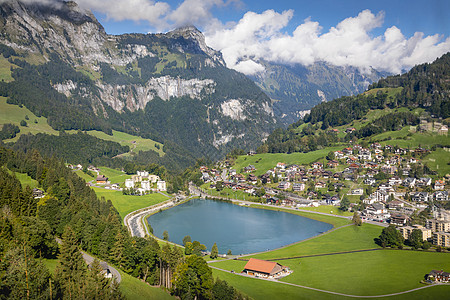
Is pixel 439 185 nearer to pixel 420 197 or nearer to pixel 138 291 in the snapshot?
pixel 420 197

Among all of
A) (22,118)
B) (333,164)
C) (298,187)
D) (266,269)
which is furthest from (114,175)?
(266,269)

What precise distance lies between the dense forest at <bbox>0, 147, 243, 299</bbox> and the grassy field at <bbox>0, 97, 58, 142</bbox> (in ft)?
300

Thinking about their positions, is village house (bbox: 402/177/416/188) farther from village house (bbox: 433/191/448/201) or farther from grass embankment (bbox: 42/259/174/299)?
grass embankment (bbox: 42/259/174/299)

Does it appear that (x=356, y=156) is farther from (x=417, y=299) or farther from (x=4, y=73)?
(x=4, y=73)

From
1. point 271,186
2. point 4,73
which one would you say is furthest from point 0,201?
point 4,73

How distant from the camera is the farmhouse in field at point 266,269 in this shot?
4303cm

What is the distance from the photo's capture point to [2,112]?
13962 cm

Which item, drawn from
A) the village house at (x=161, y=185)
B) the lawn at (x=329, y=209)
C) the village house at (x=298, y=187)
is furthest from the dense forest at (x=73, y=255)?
the village house at (x=161, y=185)

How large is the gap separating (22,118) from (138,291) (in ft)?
426

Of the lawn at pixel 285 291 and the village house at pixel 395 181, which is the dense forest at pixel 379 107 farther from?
the lawn at pixel 285 291

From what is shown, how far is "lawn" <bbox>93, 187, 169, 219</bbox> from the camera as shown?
84.2 meters

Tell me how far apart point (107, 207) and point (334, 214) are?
137 ft

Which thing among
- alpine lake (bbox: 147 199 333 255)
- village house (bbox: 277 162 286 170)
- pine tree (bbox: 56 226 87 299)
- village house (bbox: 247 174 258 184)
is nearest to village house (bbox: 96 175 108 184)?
alpine lake (bbox: 147 199 333 255)

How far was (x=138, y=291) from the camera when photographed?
1261 inches
